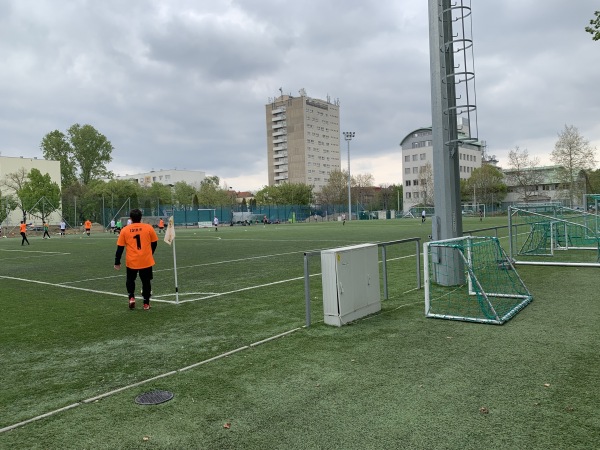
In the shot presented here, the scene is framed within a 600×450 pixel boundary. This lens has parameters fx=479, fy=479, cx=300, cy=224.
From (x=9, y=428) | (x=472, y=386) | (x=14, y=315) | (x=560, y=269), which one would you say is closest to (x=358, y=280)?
(x=472, y=386)

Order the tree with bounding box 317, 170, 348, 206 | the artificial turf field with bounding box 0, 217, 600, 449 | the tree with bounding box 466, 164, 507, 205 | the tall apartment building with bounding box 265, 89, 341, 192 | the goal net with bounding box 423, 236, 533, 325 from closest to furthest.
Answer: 1. the artificial turf field with bounding box 0, 217, 600, 449
2. the goal net with bounding box 423, 236, 533, 325
3. the tree with bounding box 466, 164, 507, 205
4. the tree with bounding box 317, 170, 348, 206
5. the tall apartment building with bounding box 265, 89, 341, 192

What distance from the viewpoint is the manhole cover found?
14.5ft

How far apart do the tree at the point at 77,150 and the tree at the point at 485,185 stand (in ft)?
246

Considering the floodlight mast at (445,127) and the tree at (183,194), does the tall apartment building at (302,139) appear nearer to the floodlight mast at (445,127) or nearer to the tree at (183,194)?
the tree at (183,194)

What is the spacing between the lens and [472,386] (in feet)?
14.8

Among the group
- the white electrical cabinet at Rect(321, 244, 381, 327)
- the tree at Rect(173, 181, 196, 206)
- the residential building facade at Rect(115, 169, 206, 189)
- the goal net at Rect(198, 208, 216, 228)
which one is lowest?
the white electrical cabinet at Rect(321, 244, 381, 327)

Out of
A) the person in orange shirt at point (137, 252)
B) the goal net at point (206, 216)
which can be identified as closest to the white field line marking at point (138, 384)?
the person in orange shirt at point (137, 252)

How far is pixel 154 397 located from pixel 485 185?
312ft

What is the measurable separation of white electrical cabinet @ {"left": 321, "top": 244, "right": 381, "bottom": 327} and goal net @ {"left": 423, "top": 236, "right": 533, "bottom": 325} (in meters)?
0.89

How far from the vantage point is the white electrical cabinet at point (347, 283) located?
6.85 meters

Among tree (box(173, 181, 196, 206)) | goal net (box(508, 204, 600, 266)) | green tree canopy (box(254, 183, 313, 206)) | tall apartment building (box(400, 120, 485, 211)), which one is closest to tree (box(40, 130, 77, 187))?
tree (box(173, 181, 196, 206))

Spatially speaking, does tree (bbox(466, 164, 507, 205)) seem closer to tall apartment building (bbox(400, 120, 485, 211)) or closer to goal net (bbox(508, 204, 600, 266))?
tall apartment building (bbox(400, 120, 485, 211))

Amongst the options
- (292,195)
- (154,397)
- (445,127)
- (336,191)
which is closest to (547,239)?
(445,127)

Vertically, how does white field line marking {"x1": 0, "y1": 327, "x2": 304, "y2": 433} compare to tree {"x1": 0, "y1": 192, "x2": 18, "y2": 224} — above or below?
below
